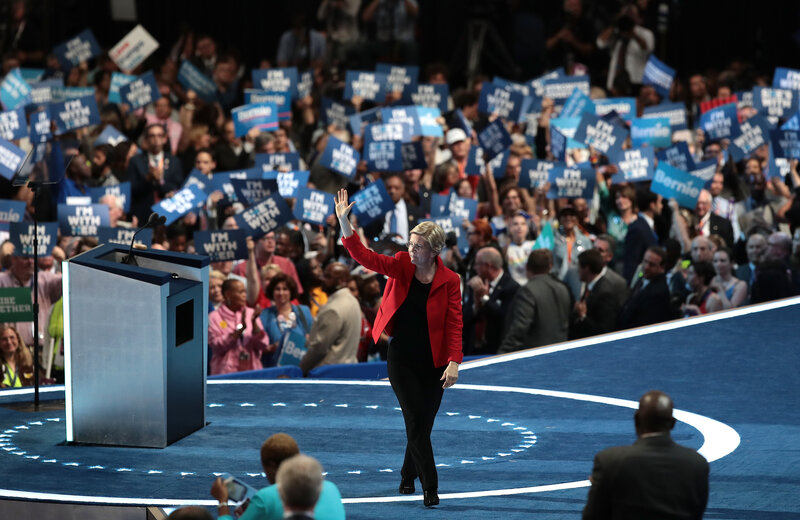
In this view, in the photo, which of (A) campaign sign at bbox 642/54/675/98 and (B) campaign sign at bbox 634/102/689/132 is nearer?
(B) campaign sign at bbox 634/102/689/132

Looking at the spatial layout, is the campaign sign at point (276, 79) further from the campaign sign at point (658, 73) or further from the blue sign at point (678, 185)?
the blue sign at point (678, 185)

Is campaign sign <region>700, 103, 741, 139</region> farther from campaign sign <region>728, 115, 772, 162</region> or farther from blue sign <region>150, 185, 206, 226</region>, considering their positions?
blue sign <region>150, 185, 206, 226</region>

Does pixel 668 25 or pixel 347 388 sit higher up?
pixel 668 25

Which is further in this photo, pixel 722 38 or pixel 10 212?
pixel 722 38

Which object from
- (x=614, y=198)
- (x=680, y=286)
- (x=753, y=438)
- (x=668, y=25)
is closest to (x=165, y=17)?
(x=668, y=25)

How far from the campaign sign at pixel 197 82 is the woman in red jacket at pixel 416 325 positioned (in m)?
12.2

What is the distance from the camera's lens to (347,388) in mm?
11633

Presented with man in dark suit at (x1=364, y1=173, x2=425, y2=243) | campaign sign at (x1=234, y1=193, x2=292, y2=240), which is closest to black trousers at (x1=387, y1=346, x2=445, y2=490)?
campaign sign at (x1=234, y1=193, x2=292, y2=240)

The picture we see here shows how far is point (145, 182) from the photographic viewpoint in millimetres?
A: 16516

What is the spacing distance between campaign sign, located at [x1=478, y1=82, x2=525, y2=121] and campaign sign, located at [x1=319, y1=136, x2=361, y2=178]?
2.77 meters

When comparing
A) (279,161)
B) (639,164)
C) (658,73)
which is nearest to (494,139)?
(639,164)

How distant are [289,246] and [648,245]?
11.4ft

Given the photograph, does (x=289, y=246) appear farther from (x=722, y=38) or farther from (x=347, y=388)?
(x=722, y=38)

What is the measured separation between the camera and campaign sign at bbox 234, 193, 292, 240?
14.2 metres
